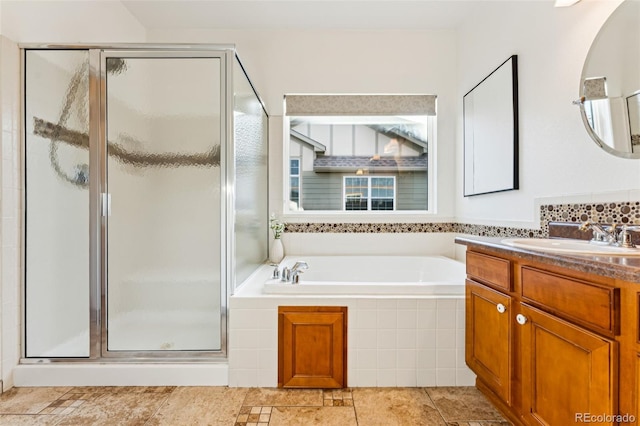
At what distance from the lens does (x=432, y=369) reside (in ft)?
6.11

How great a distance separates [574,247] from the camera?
54.6 inches

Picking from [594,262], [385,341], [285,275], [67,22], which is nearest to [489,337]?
[385,341]

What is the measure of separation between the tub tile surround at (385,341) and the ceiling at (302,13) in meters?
2.22

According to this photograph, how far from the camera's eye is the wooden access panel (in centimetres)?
183

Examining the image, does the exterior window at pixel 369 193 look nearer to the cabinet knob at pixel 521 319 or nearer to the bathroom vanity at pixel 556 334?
the bathroom vanity at pixel 556 334

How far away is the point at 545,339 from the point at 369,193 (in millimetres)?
2128

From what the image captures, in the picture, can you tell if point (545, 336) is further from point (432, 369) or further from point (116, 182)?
point (116, 182)

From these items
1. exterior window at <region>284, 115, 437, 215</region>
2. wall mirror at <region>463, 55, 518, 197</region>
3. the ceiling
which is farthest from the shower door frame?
wall mirror at <region>463, 55, 518, 197</region>

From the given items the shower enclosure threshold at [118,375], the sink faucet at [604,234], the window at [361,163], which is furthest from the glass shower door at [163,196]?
the sink faucet at [604,234]

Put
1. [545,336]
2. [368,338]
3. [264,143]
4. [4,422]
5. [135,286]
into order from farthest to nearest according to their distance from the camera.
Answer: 1. [264,143]
2. [135,286]
3. [368,338]
4. [4,422]
5. [545,336]

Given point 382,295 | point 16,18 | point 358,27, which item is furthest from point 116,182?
point 358,27

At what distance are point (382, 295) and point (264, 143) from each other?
166 centimetres

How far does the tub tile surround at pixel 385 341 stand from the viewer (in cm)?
185

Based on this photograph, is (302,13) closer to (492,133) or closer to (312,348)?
(492,133)
